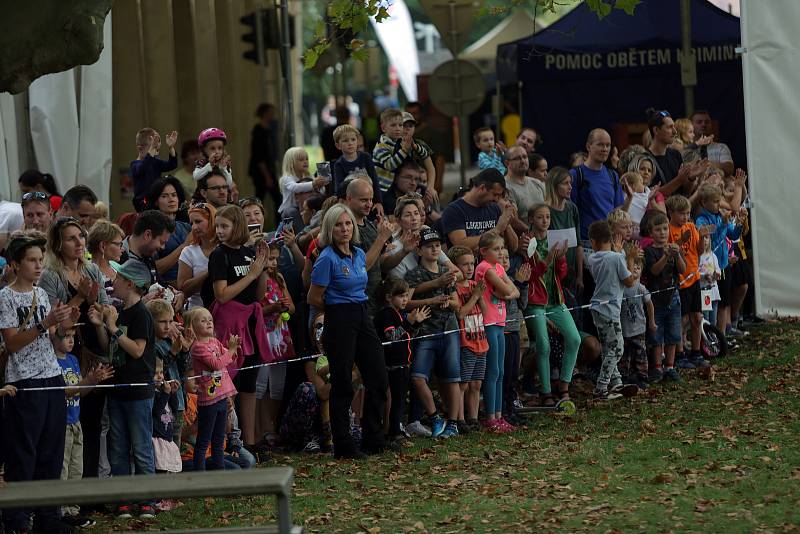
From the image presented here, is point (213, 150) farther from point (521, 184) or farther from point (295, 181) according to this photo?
point (521, 184)

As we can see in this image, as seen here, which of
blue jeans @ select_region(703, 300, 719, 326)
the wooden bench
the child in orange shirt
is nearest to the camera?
the wooden bench

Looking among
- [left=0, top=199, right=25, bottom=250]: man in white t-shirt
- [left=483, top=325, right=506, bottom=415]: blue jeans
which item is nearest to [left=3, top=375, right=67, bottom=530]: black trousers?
[left=0, top=199, right=25, bottom=250]: man in white t-shirt

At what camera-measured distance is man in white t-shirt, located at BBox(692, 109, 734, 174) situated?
60.1ft

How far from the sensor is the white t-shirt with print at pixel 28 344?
9.47 m

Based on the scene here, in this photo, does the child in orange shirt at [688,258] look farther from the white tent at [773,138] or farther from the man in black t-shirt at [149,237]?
the man in black t-shirt at [149,237]

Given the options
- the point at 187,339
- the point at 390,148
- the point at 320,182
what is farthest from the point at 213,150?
the point at 187,339

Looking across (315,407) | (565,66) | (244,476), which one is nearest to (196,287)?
(315,407)

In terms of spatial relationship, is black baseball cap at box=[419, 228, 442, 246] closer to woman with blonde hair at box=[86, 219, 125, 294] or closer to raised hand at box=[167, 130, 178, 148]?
woman with blonde hair at box=[86, 219, 125, 294]

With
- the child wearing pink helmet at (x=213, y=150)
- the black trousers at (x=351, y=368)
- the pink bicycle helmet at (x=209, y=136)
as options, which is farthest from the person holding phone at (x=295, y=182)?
the black trousers at (x=351, y=368)

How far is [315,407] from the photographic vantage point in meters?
12.6

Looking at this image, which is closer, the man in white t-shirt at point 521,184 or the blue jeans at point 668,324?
the blue jeans at point 668,324

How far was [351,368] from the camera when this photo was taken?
1207 centimetres

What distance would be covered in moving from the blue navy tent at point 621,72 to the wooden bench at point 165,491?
14175 mm

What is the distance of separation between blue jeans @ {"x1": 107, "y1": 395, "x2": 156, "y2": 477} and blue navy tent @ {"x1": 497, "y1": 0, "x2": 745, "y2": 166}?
12.2 meters
